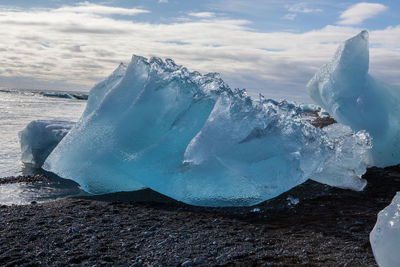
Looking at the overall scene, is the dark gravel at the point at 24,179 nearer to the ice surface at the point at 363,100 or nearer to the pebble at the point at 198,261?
the pebble at the point at 198,261

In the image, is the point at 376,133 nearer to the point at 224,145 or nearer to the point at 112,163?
the point at 224,145

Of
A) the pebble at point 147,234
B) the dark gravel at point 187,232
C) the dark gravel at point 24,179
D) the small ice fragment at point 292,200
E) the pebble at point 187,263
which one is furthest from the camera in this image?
the dark gravel at point 24,179

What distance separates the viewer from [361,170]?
19.7 feet

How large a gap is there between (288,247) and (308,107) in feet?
111

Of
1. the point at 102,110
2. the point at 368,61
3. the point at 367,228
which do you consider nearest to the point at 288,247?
the point at 367,228

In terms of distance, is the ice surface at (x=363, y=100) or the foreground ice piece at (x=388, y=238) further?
the ice surface at (x=363, y=100)

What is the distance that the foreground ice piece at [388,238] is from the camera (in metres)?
2.66

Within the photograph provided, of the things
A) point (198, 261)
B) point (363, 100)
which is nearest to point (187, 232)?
point (198, 261)

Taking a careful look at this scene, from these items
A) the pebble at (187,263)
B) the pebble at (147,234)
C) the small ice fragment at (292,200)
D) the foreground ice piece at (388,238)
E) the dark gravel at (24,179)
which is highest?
the foreground ice piece at (388,238)

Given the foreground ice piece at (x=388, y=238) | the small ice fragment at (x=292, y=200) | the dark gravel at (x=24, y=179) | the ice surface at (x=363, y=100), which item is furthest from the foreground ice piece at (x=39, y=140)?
the foreground ice piece at (x=388, y=238)

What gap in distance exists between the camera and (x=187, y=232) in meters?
4.02

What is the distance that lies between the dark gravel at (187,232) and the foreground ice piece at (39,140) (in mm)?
2756

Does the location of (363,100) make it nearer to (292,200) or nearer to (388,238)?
(292,200)

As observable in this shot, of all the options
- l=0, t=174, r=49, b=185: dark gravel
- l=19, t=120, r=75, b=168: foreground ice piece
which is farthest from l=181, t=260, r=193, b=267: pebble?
l=19, t=120, r=75, b=168: foreground ice piece
